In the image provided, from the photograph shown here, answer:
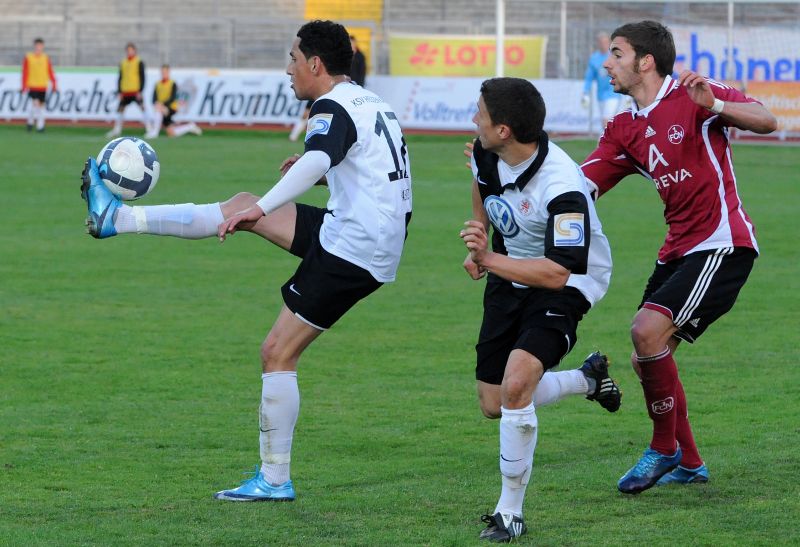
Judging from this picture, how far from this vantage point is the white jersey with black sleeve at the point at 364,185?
5.62m

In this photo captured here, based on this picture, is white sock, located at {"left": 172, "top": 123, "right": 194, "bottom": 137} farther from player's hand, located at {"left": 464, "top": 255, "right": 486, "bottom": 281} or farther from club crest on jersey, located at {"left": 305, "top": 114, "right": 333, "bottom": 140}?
player's hand, located at {"left": 464, "top": 255, "right": 486, "bottom": 281}

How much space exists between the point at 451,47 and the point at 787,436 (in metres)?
24.8

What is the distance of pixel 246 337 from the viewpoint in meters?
9.48

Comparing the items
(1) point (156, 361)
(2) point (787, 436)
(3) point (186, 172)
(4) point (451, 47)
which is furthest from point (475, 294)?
(4) point (451, 47)

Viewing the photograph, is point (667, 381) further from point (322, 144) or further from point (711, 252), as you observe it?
point (322, 144)

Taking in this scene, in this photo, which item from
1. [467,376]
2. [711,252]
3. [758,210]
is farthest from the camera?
[758,210]

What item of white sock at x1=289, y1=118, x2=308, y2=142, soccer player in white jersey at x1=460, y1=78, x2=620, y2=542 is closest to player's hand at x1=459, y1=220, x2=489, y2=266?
soccer player in white jersey at x1=460, y1=78, x2=620, y2=542

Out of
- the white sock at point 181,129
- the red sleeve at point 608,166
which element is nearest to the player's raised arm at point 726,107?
the red sleeve at point 608,166

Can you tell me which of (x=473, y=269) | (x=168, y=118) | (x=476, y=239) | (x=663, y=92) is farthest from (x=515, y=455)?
(x=168, y=118)

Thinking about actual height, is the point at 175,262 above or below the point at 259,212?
below

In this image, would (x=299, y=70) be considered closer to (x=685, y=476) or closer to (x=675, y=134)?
(x=675, y=134)

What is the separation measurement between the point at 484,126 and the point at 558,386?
4.36 ft

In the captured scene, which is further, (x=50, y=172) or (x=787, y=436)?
(x=50, y=172)

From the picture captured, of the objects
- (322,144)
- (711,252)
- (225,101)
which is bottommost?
(225,101)
